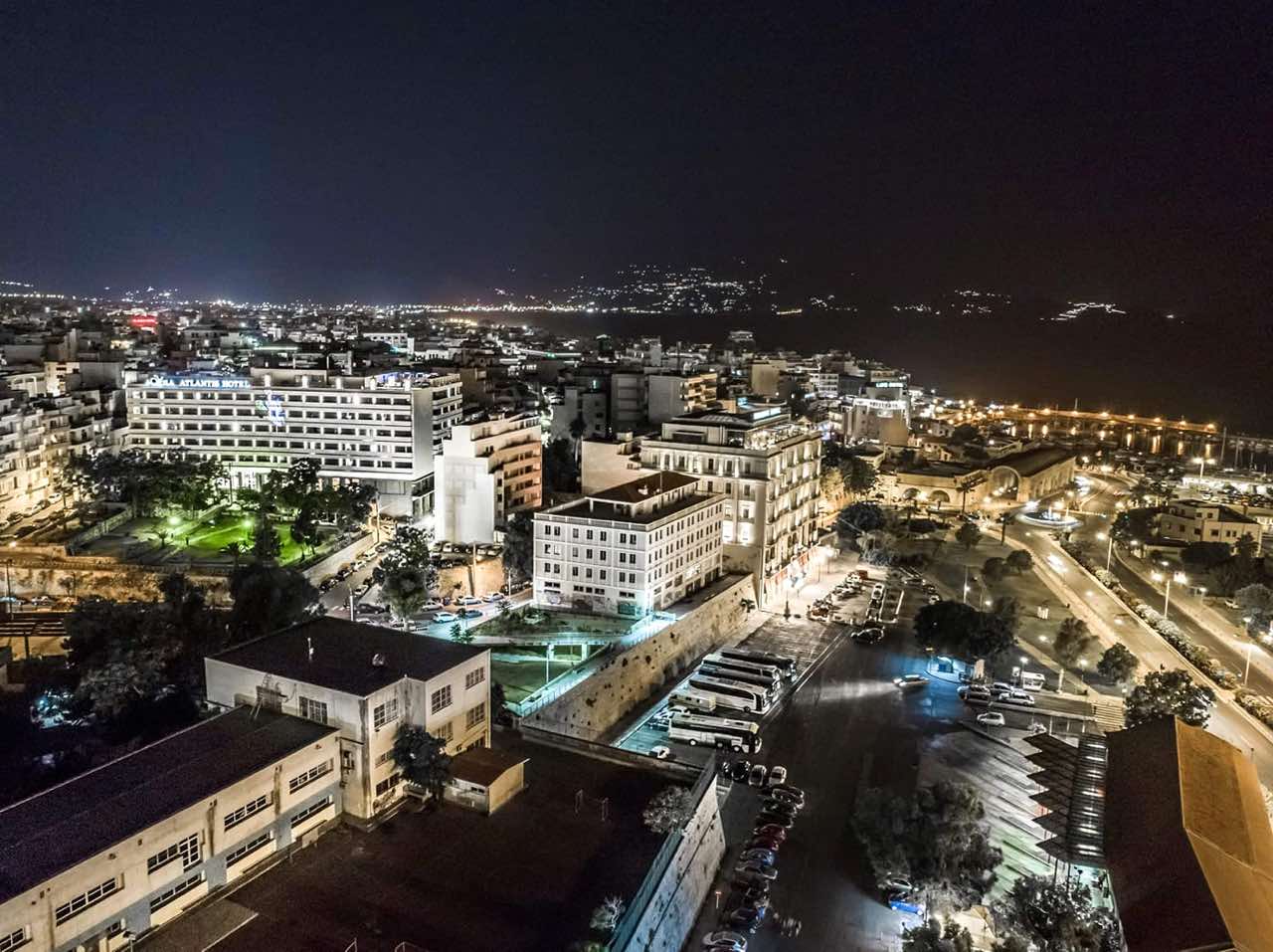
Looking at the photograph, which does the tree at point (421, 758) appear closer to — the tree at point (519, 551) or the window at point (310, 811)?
the window at point (310, 811)

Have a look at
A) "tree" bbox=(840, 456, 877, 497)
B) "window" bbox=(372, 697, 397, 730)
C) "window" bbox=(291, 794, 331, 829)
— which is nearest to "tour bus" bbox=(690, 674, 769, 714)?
"window" bbox=(372, 697, 397, 730)

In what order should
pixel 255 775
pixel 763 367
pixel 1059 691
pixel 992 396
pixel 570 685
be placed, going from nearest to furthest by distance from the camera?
pixel 255 775 → pixel 570 685 → pixel 1059 691 → pixel 763 367 → pixel 992 396

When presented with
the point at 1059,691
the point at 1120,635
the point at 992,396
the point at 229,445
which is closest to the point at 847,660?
the point at 1059,691

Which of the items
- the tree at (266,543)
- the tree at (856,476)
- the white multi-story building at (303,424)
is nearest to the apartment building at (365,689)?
the tree at (266,543)

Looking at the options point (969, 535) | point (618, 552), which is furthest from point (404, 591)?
point (969, 535)

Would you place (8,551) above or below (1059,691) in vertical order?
above

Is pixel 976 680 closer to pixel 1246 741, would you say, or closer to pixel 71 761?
pixel 1246 741

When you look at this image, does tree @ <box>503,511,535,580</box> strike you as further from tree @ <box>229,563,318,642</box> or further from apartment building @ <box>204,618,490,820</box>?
apartment building @ <box>204,618,490,820</box>
